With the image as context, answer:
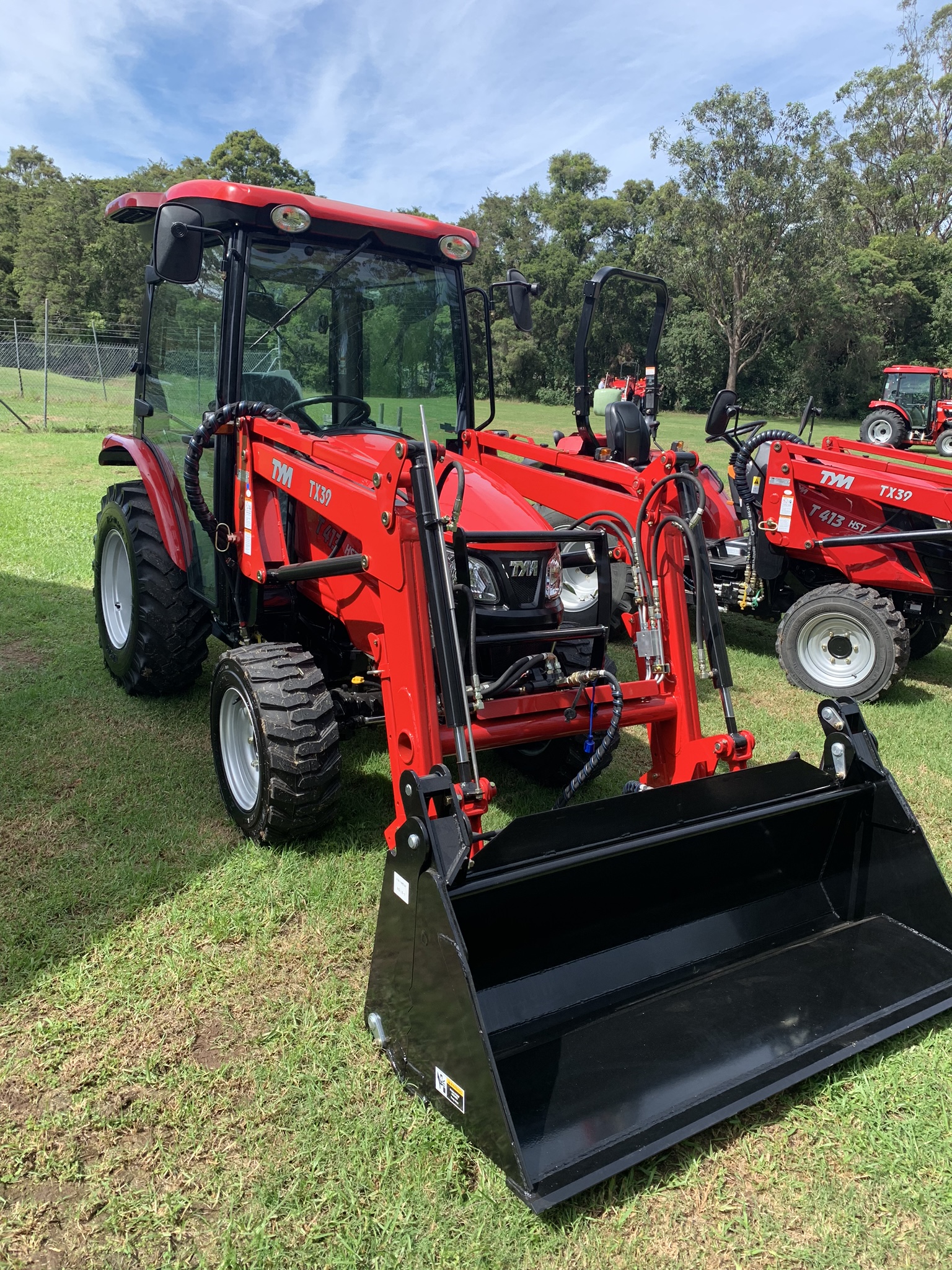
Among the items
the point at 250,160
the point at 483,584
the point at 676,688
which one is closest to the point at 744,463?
the point at 676,688

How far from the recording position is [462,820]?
→ 2.36m

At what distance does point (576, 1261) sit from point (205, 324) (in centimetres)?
379

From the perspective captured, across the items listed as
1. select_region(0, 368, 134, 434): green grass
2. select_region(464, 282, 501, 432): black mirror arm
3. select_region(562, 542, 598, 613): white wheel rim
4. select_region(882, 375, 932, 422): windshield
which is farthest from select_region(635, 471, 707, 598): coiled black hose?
select_region(882, 375, 932, 422): windshield

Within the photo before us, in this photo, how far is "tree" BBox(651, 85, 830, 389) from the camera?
95.9 feet

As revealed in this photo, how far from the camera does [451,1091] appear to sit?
7.22 feet

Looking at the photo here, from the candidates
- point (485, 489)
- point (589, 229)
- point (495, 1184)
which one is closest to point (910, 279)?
point (589, 229)

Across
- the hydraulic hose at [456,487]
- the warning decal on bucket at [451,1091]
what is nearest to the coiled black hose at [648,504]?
the hydraulic hose at [456,487]

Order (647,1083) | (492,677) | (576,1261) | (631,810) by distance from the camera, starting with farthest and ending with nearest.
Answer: (492,677) → (631,810) → (647,1083) → (576,1261)

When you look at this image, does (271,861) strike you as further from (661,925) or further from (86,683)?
(86,683)

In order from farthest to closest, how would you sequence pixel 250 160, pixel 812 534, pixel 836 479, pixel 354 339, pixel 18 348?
pixel 250 160 → pixel 18 348 → pixel 812 534 → pixel 836 479 → pixel 354 339

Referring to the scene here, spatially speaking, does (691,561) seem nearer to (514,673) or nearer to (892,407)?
(514,673)

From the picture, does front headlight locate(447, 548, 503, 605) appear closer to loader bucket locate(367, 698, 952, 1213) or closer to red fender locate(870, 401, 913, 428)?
loader bucket locate(367, 698, 952, 1213)

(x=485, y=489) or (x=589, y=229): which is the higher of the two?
(x=589, y=229)

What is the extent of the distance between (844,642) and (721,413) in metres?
1.99
